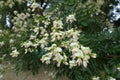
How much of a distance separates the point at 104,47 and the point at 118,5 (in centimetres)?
142

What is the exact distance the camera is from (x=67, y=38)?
213 cm

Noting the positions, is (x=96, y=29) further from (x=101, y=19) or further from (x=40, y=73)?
(x=40, y=73)

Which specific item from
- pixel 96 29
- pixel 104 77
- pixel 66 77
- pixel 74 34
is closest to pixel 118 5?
pixel 96 29

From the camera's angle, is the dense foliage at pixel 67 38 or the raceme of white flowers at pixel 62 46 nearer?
the raceme of white flowers at pixel 62 46

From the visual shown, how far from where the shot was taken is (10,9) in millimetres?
4105

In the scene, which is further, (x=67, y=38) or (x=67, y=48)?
(x=67, y=38)

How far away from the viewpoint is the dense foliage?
239 centimetres

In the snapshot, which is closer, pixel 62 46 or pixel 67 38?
pixel 62 46

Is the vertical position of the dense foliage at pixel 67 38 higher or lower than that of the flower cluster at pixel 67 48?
lower

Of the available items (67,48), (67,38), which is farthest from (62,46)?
(67,38)

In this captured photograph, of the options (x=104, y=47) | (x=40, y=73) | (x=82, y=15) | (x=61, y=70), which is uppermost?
(x=82, y=15)

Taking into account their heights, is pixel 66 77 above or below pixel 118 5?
below

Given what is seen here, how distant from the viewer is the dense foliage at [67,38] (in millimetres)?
2393

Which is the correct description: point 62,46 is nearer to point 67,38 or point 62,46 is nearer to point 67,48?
point 67,48
